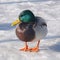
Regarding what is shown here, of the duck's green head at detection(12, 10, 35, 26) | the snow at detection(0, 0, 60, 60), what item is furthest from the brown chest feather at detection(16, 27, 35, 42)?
the snow at detection(0, 0, 60, 60)

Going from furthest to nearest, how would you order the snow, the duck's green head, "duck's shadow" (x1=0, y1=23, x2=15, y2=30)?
"duck's shadow" (x1=0, y1=23, x2=15, y2=30) → the snow → the duck's green head

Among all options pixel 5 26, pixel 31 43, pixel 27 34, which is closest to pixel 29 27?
pixel 27 34

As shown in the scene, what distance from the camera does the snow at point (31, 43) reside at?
4199 mm

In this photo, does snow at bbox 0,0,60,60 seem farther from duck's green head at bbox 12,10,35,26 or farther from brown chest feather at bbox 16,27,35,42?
duck's green head at bbox 12,10,35,26

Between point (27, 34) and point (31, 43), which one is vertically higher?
point (27, 34)

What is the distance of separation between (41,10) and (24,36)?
2.26 metres

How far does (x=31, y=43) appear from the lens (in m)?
4.57

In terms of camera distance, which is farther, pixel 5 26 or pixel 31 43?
pixel 5 26

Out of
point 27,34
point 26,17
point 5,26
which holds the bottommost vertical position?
point 5,26

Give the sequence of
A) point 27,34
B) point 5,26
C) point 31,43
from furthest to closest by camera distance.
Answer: point 5,26
point 31,43
point 27,34

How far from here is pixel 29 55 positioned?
13.8ft

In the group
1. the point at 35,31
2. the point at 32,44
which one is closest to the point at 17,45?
the point at 32,44

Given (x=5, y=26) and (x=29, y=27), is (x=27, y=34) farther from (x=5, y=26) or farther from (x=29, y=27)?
(x=5, y=26)

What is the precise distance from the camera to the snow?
4.20 m
